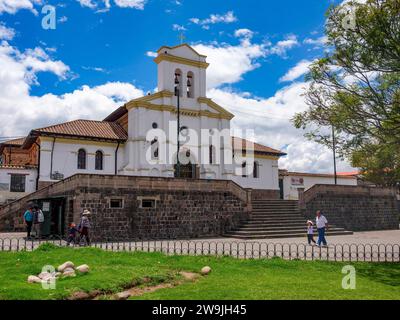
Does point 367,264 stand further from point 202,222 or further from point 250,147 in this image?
point 250,147

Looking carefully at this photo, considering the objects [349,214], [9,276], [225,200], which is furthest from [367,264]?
Result: [349,214]

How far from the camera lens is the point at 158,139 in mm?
31359

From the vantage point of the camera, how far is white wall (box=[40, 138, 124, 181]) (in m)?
28.8

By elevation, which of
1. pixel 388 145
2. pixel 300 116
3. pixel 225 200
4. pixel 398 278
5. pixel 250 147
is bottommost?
pixel 398 278

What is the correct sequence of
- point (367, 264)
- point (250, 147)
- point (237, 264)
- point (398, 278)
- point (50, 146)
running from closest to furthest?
point (398, 278), point (237, 264), point (367, 264), point (50, 146), point (250, 147)

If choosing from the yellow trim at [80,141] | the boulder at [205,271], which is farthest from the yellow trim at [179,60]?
the boulder at [205,271]

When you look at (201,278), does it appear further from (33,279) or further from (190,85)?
(190,85)

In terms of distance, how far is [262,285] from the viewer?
350 inches

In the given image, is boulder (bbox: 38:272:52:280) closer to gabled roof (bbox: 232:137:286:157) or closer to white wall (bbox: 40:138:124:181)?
white wall (bbox: 40:138:124:181)

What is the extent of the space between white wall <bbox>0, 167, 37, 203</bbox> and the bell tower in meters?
11.9

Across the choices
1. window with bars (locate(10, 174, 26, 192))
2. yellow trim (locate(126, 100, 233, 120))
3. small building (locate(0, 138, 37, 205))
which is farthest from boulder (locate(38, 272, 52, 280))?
yellow trim (locate(126, 100, 233, 120))

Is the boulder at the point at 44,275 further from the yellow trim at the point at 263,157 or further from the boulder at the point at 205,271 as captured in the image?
Result: the yellow trim at the point at 263,157

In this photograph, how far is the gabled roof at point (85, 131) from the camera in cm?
2903

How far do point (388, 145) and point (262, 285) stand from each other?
22.5 feet
